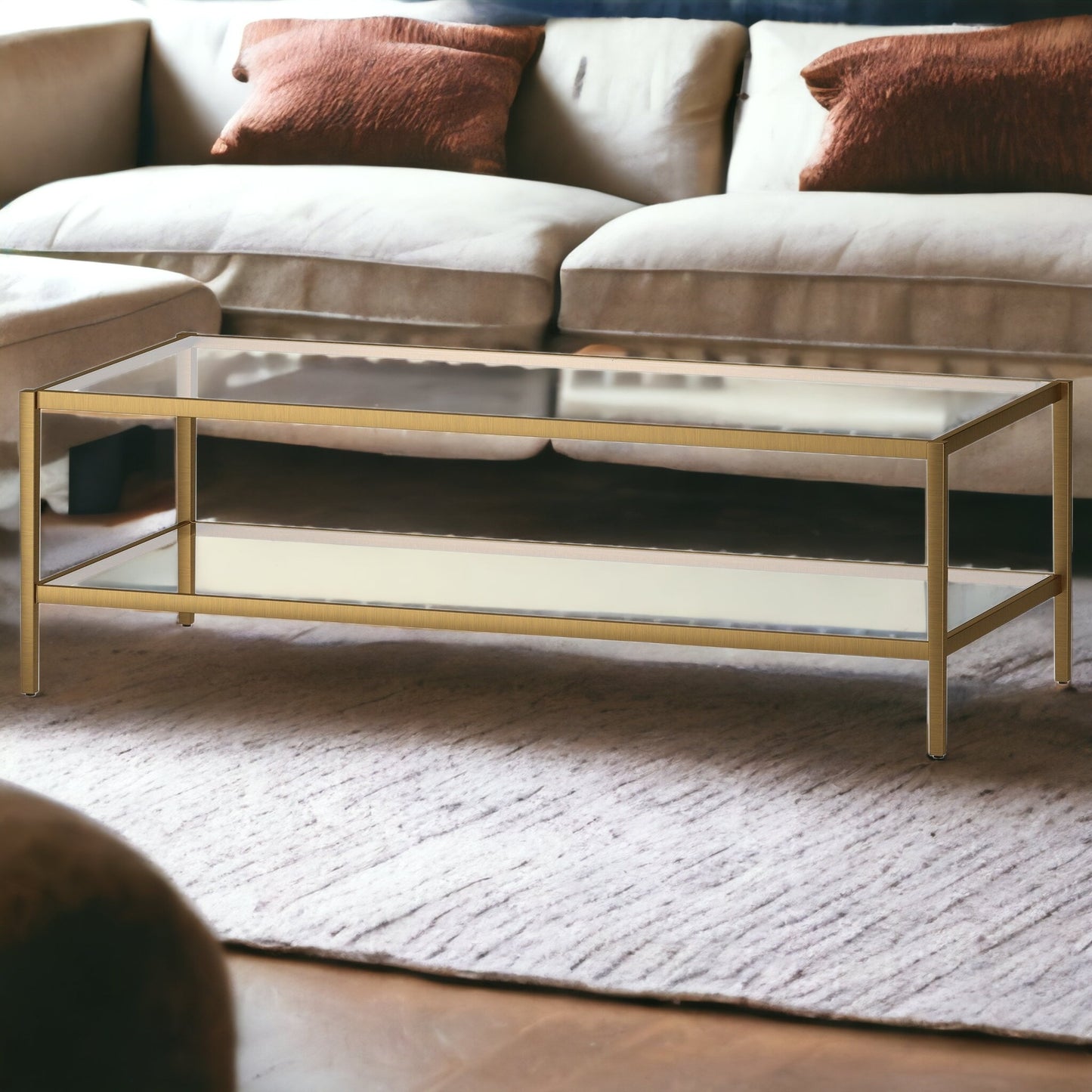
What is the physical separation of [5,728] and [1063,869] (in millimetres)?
1141

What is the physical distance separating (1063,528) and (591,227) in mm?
1074

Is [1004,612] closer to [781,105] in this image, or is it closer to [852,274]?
[852,274]

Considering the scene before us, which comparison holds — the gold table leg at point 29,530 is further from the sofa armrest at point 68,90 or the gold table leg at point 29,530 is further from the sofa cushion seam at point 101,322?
the sofa armrest at point 68,90

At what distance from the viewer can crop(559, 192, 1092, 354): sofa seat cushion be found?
7.58 feet

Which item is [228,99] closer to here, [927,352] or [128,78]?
[128,78]

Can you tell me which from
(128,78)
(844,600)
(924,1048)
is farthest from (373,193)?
(924,1048)

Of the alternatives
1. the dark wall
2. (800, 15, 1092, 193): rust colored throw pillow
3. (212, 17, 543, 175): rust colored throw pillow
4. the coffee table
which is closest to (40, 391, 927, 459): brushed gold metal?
the coffee table

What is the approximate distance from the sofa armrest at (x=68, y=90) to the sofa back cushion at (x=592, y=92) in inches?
4.0

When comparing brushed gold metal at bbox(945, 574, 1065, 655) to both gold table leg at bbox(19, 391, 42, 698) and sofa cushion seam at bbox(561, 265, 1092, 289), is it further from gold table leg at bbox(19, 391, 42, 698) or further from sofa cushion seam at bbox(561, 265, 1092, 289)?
gold table leg at bbox(19, 391, 42, 698)

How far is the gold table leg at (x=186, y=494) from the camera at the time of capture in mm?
2059

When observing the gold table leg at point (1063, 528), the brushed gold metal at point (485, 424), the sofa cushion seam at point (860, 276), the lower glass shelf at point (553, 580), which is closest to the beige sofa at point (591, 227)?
the sofa cushion seam at point (860, 276)

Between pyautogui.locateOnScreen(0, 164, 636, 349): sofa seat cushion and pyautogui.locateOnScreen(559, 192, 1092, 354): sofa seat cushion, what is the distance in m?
0.10

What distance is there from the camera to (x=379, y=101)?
9.92ft

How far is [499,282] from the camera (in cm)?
251
